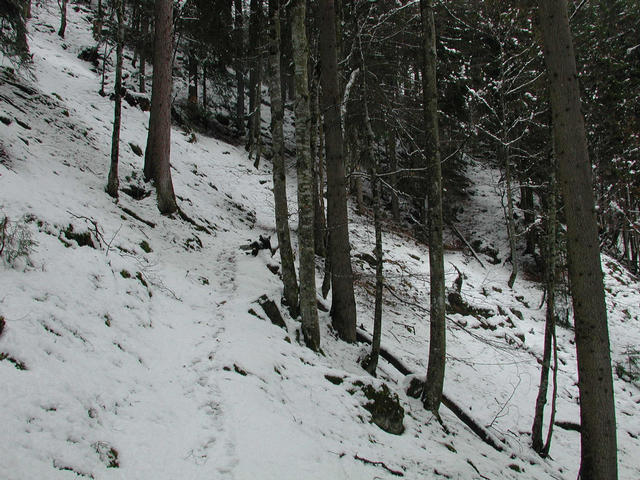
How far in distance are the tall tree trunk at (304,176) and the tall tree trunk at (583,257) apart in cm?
350

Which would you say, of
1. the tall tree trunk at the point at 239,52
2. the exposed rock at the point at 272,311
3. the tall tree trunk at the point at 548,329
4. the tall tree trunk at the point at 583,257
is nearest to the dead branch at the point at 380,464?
the tall tree trunk at the point at 583,257

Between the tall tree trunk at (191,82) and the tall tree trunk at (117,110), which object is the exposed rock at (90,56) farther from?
the tall tree trunk at (117,110)

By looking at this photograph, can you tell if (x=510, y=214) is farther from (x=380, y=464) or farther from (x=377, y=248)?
(x=380, y=464)

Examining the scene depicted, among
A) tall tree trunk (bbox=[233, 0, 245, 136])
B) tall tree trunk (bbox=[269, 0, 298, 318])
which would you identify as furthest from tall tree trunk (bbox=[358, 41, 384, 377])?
tall tree trunk (bbox=[233, 0, 245, 136])

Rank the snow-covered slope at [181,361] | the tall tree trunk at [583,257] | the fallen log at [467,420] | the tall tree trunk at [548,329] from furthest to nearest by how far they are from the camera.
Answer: the tall tree trunk at [548,329] < the fallen log at [467,420] < the tall tree trunk at [583,257] < the snow-covered slope at [181,361]

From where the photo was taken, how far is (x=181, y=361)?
4.69 metres

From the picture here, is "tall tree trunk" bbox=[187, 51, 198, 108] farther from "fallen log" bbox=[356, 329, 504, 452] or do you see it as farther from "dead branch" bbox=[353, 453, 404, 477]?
"dead branch" bbox=[353, 453, 404, 477]

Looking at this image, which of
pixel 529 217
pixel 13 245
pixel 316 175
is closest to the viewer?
pixel 13 245

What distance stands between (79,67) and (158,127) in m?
11.9

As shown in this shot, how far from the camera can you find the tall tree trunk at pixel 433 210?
6.02m

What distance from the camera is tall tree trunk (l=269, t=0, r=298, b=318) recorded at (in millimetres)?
6898

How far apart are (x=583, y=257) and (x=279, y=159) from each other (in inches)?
207

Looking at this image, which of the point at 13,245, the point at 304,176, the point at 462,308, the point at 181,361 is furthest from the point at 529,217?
the point at 13,245

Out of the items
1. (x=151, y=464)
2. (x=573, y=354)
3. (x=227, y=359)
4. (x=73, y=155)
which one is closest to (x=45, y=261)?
(x=227, y=359)
